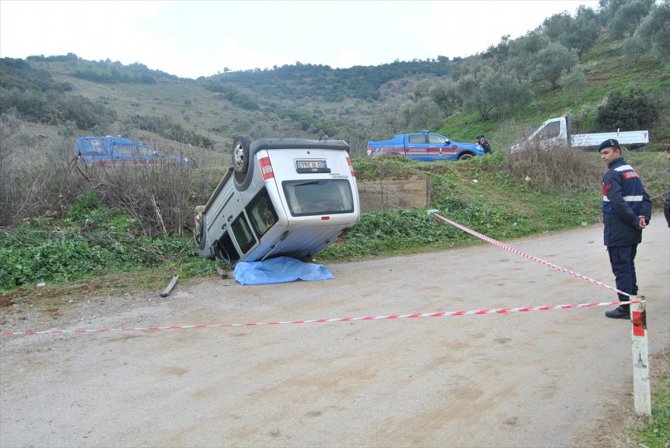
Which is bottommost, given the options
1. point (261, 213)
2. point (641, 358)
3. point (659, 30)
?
point (641, 358)

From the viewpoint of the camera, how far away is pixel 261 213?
9.63 metres

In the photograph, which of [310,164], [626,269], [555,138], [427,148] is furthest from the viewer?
[427,148]

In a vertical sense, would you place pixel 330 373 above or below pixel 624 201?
below

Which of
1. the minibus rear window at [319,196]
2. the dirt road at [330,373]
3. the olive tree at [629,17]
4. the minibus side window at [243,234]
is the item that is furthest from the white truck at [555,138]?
the olive tree at [629,17]

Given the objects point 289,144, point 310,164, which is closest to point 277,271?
point 310,164

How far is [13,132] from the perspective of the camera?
13922 millimetres

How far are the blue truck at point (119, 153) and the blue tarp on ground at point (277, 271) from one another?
5085mm

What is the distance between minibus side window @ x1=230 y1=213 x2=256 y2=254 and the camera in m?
10.1

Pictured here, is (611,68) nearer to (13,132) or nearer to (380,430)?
(13,132)

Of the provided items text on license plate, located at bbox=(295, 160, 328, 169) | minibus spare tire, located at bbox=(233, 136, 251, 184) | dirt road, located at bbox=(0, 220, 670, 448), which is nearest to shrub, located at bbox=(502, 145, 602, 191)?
dirt road, located at bbox=(0, 220, 670, 448)

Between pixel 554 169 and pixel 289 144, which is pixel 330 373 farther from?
pixel 554 169

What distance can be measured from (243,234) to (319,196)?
1.75 metres

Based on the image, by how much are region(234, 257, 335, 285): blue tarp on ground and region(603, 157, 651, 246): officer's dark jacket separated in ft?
17.0

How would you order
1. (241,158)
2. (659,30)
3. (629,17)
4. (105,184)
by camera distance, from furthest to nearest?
(629,17) → (659,30) → (105,184) → (241,158)
